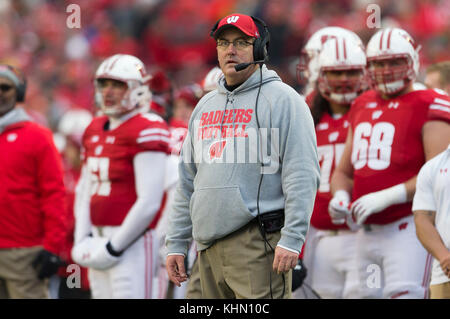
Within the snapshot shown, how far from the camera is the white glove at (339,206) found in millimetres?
5828

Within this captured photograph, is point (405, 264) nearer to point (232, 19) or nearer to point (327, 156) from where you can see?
point (327, 156)

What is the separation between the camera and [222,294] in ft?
14.4

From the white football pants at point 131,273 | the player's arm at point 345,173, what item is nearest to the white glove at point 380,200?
the player's arm at point 345,173

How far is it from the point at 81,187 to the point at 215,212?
2439mm

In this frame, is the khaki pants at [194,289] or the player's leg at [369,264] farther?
the player's leg at [369,264]

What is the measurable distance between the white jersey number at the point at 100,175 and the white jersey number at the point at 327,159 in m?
1.47

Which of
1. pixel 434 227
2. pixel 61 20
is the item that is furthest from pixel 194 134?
pixel 61 20

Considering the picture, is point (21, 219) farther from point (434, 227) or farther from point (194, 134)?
point (434, 227)

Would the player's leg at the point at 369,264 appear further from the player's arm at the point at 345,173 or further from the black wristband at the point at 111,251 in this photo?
the black wristband at the point at 111,251

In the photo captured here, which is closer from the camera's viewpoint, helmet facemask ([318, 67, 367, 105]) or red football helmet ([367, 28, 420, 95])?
red football helmet ([367, 28, 420, 95])

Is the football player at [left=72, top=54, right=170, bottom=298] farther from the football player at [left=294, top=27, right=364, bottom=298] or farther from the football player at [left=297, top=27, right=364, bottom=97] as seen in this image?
the football player at [left=297, top=27, right=364, bottom=97]

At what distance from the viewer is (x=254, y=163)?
4.23 m

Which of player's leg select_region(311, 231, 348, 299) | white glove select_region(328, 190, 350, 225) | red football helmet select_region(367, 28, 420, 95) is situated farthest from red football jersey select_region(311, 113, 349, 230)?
red football helmet select_region(367, 28, 420, 95)

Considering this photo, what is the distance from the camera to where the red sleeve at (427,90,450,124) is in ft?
18.4
